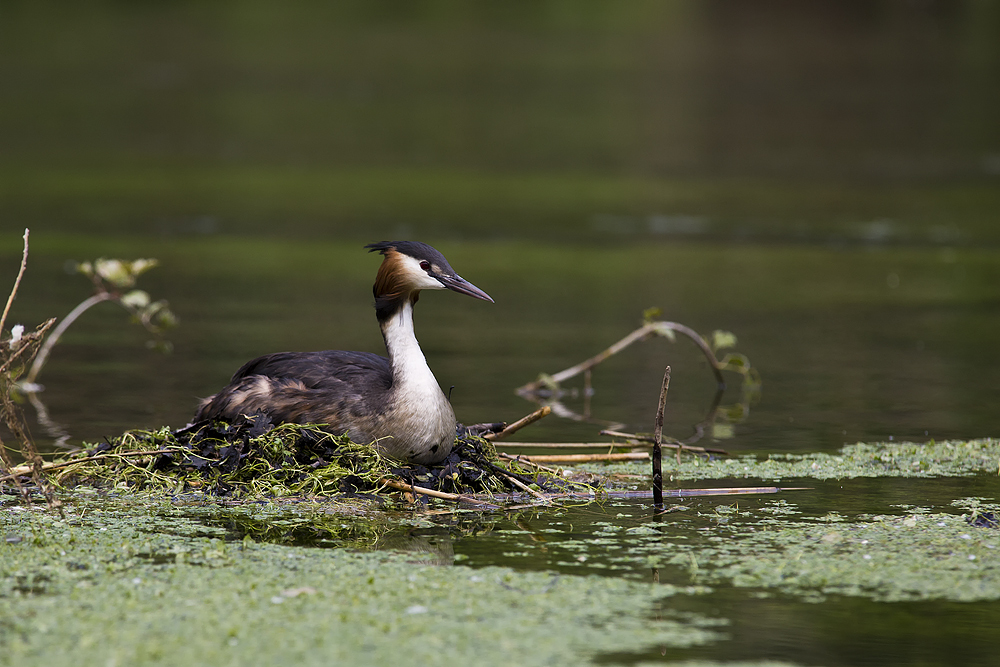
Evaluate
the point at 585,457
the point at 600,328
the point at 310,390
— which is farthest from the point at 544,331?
the point at 310,390

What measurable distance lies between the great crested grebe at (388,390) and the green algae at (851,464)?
3.68 ft

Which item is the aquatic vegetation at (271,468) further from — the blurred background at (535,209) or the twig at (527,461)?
the blurred background at (535,209)

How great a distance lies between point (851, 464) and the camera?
7.97 metres

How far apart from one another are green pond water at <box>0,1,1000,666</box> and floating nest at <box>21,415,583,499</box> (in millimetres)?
220

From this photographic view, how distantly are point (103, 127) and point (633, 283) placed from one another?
15884 mm

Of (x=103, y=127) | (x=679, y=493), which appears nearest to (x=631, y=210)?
(x=103, y=127)

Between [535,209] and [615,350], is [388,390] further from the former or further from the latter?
[535,209]

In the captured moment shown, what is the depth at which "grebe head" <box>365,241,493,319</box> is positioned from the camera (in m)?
7.16

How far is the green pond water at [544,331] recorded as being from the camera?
5.27 meters

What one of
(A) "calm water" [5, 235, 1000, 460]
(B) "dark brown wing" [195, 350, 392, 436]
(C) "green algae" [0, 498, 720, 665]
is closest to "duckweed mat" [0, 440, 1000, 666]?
(C) "green algae" [0, 498, 720, 665]

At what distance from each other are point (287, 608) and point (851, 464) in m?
3.74

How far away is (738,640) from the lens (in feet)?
16.6

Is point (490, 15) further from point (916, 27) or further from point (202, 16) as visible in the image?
→ point (916, 27)

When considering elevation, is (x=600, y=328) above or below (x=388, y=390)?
above
